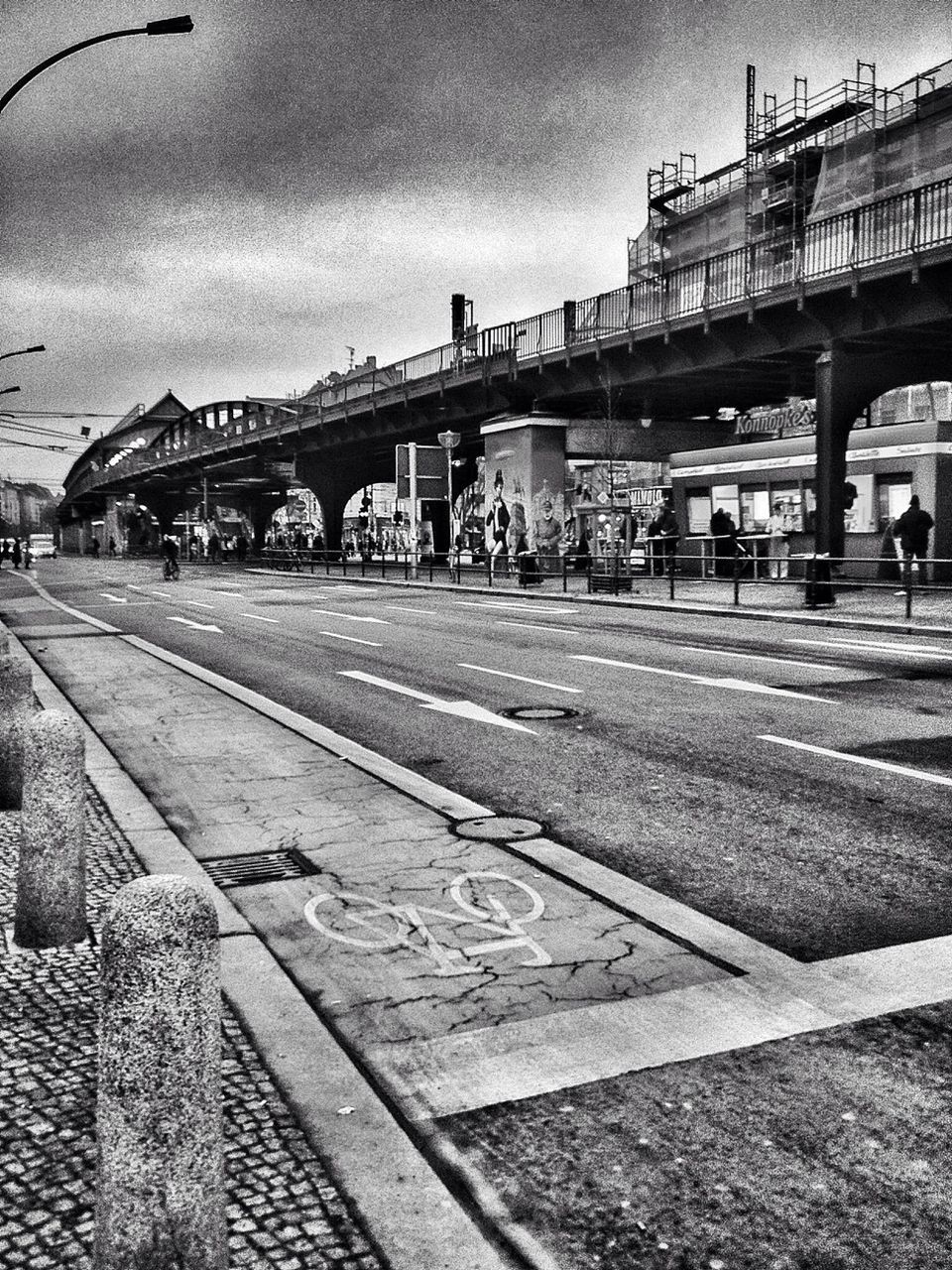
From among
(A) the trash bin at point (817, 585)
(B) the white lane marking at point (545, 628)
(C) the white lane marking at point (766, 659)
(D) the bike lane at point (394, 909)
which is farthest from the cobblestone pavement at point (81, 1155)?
(A) the trash bin at point (817, 585)

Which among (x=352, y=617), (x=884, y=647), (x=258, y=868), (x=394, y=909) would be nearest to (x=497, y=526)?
(x=352, y=617)

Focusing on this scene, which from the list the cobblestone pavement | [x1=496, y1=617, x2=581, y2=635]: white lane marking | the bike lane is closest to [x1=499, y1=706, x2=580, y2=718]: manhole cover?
the bike lane

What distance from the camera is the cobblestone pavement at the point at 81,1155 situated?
9.08 feet

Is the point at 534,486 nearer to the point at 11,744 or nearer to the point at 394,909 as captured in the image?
the point at 11,744

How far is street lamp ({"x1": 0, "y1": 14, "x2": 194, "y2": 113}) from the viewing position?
53.9 ft

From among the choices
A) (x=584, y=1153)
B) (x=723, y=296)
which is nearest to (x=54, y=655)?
(x=584, y=1153)

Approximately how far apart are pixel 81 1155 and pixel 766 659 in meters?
12.9

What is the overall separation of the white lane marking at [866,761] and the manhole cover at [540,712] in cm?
205

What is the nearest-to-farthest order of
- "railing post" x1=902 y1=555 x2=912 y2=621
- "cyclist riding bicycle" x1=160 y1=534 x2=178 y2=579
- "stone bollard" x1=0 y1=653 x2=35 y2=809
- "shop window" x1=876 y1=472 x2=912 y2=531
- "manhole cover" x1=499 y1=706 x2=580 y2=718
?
"stone bollard" x1=0 y1=653 x2=35 y2=809 < "manhole cover" x1=499 y1=706 x2=580 y2=718 < "railing post" x1=902 y1=555 x2=912 y2=621 < "shop window" x1=876 y1=472 x2=912 y2=531 < "cyclist riding bicycle" x1=160 y1=534 x2=178 y2=579

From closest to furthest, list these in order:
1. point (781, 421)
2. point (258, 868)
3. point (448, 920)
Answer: point (448, 920)
point (258, 868)
point (781, 421)

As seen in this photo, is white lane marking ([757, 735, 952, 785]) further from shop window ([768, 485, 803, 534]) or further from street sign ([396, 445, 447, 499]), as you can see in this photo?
street sign ([396, 445, 447, 499])

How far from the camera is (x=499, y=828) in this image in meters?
6.65

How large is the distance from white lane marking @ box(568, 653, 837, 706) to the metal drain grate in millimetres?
6671

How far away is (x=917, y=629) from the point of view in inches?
715
